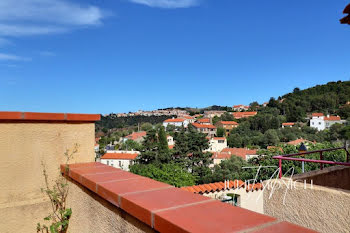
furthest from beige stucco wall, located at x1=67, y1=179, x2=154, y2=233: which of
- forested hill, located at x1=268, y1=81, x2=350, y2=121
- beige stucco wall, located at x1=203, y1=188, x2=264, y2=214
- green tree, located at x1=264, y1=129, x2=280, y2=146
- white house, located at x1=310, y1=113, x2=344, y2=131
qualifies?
forested hill, located at x1=268, y1=81, x2=350, y2=121

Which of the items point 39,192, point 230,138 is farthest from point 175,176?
point 230,138

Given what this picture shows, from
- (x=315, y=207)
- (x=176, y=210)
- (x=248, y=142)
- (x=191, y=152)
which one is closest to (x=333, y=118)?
(x=248, y=142)

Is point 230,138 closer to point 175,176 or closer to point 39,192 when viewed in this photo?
point 175,176

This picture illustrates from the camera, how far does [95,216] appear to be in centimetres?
152

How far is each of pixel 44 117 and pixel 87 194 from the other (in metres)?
0.82

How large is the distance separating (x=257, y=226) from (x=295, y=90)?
10415cm

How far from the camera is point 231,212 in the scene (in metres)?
0.90

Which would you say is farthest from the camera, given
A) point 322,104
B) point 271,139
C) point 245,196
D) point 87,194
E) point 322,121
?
point 322,104

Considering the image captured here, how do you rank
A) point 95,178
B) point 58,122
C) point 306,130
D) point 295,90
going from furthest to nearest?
1. point 295,90
2. point 306,130
3. point 58,122
4. point 95,178

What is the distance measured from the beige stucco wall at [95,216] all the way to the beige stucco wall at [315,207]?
2496 mm

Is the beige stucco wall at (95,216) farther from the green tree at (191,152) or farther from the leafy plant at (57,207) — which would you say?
the green tree at (191,152)

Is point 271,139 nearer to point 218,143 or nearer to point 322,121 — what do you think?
point 218,143

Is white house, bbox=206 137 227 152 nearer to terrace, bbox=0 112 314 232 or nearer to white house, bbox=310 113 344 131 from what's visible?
white house, bbox=310 113 344 131

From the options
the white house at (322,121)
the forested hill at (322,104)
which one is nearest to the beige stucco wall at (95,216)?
the white house at (322,121)
